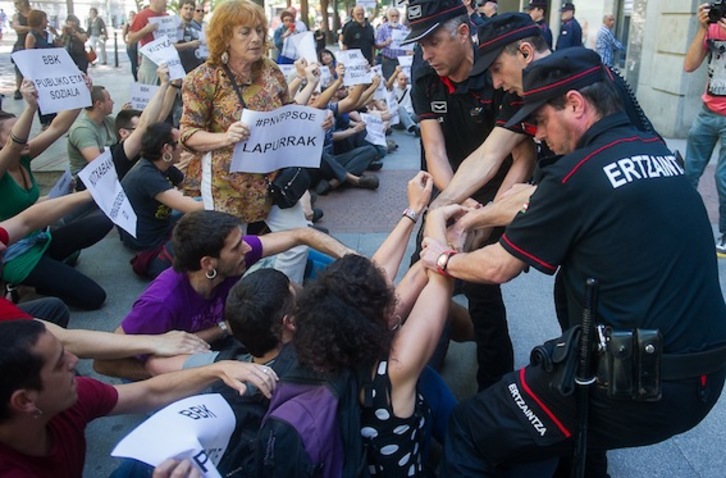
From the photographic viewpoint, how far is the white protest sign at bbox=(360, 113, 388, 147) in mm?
8891

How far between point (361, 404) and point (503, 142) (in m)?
1.48

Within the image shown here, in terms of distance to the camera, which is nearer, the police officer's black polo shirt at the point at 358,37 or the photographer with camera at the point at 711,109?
the photographer with camera at the point at 711,109

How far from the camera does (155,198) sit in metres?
4.66

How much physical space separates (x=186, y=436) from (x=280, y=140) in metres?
2.39

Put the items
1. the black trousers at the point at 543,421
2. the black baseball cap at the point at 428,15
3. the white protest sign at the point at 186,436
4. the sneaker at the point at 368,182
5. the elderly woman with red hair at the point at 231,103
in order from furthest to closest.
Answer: the sneaker at the point at 368,182 → the elderly woman with red hair at the point at 231,103 → the black baseball cap at the point at 428,15 → the black trousers at the point at 543,421 → the white protest sign at the point at 186,436

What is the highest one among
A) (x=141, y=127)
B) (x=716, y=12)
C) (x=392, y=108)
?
(x=716, y=12)

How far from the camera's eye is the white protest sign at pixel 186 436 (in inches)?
63.5

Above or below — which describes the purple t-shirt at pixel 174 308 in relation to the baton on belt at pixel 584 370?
below

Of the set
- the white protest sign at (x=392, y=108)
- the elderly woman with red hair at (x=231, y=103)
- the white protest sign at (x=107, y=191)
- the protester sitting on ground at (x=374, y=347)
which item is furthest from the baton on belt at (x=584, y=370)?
the white protest sign at (x=392, y=108)

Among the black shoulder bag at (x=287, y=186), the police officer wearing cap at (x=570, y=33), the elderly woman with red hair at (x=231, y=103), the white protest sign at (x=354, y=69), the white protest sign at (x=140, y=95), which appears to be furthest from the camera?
the police officer wearing cap at (x=570, y=33)

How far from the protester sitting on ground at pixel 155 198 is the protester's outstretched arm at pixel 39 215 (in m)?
0.93

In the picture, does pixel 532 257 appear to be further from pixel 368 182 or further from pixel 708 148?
pixel 368 182

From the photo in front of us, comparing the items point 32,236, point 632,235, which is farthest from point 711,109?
point 32,236

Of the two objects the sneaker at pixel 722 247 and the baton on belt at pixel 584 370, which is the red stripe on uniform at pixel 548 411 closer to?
the baton on belt at pixel 584 370
